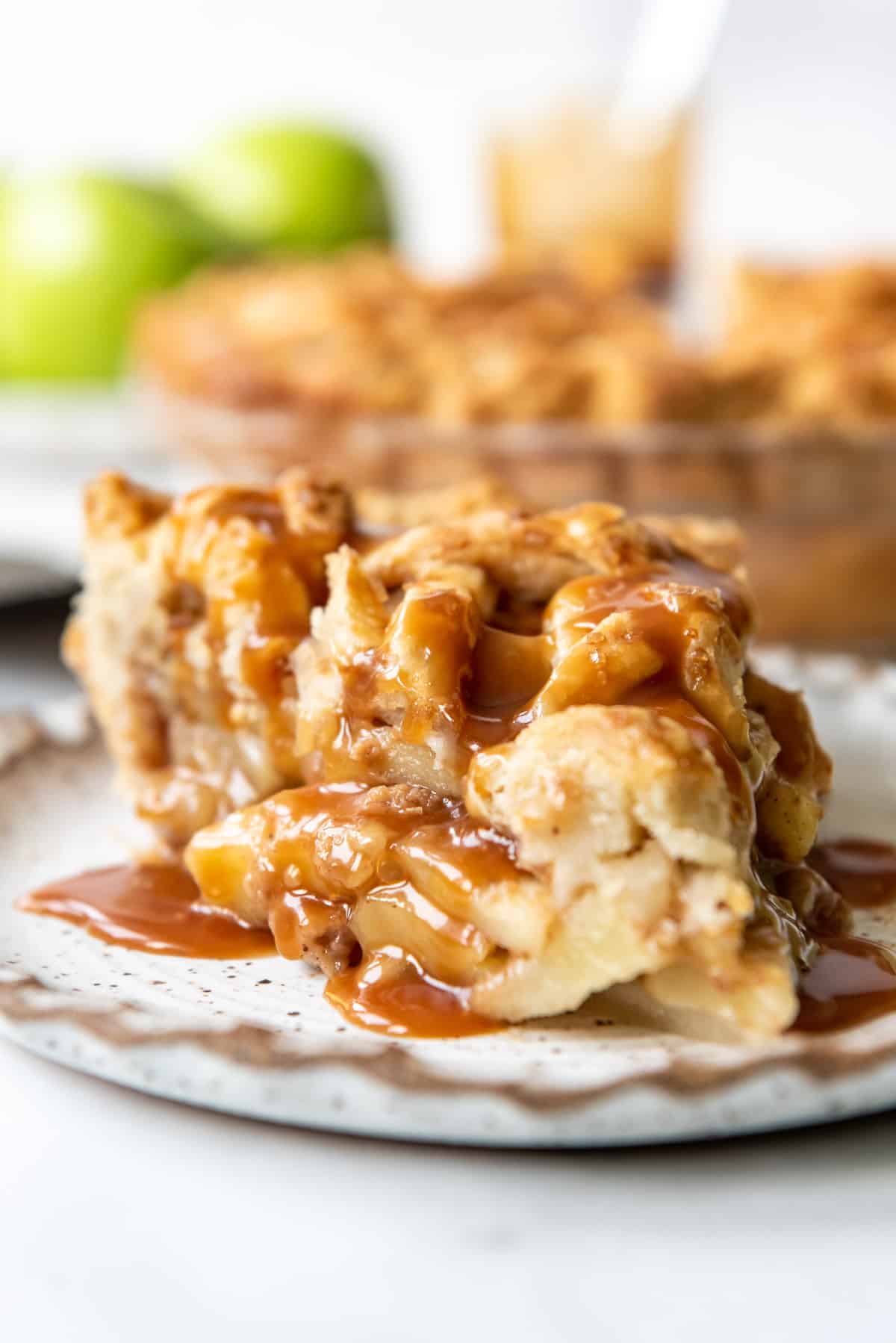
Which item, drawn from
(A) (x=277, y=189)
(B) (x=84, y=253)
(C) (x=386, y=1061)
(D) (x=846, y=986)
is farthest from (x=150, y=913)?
(A) (x=277, y=189)

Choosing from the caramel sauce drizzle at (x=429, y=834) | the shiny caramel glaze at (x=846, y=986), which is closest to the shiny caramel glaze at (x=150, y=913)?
the caramel sauce drizzle at (x=429, y=834)

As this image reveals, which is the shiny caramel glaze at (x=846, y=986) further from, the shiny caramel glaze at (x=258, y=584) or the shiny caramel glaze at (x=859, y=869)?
the shiny caramel glaze at (x=258, y=584)

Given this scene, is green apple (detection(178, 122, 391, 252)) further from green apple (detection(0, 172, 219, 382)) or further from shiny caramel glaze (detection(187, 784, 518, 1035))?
shiny caramel glaze (detection(187, 784, 518, 1035))

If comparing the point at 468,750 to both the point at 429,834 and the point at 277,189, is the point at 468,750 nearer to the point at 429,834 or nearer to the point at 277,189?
the point at 429,834

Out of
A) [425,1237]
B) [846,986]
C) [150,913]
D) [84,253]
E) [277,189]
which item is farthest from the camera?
[277,189]

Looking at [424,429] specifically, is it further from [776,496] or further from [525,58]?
[525,58]

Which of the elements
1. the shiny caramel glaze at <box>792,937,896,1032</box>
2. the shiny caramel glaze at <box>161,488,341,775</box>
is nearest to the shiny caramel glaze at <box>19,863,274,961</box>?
the shiny caramel glaze at <box>161,488,341,775</box>

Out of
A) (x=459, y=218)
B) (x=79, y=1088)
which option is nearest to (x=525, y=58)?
(x=459, y=218)
